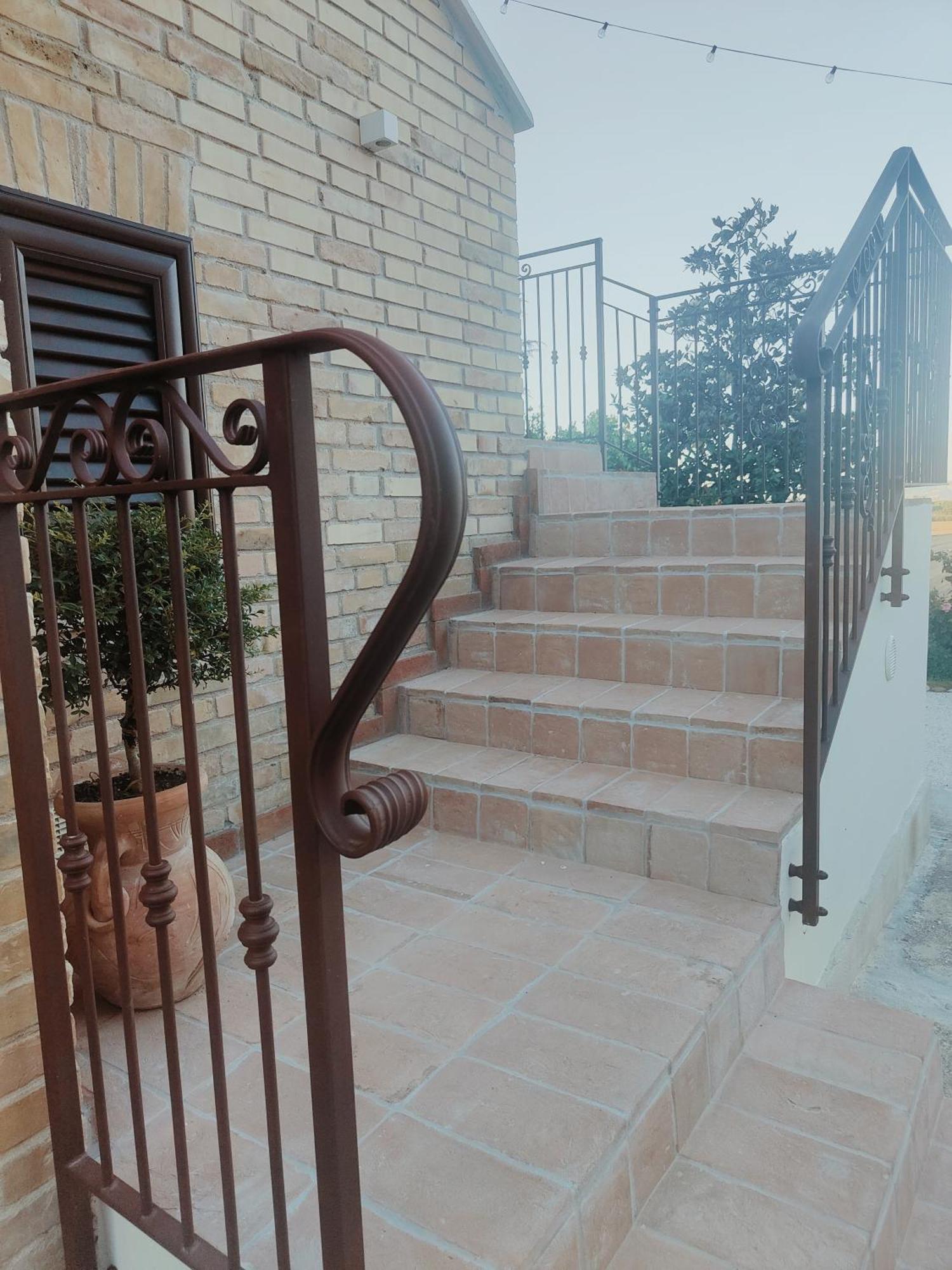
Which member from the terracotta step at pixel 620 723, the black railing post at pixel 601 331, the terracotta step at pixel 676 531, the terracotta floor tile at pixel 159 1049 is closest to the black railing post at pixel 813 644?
the terracotta step at pixel 620 723

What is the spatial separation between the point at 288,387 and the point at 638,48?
527cm

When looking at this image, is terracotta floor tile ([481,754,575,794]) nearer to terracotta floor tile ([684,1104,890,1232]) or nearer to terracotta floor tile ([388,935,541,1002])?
terracotta floor tile ([388,935,541,1002])

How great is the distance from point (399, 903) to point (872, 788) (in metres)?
1.66

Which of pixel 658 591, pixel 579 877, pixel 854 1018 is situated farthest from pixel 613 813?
pixel 658 591

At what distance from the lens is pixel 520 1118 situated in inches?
50.6

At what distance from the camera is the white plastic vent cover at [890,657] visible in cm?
287

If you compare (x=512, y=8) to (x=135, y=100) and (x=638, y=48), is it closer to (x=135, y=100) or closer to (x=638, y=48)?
(x=638, y=48)

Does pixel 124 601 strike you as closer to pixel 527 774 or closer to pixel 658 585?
pixel 527 774

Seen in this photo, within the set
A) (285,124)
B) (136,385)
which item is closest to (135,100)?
(285,124)

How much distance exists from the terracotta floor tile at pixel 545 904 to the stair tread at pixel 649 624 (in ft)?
3.03

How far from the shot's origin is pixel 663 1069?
4.52 feet

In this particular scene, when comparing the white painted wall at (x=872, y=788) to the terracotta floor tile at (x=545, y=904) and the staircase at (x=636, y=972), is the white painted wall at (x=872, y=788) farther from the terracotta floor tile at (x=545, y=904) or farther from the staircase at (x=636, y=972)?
the terracotta floor tile at (x=545, y=904)

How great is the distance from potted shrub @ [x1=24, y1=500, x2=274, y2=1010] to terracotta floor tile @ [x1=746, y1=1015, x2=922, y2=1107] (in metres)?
1.09

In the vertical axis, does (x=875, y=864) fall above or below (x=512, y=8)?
below
